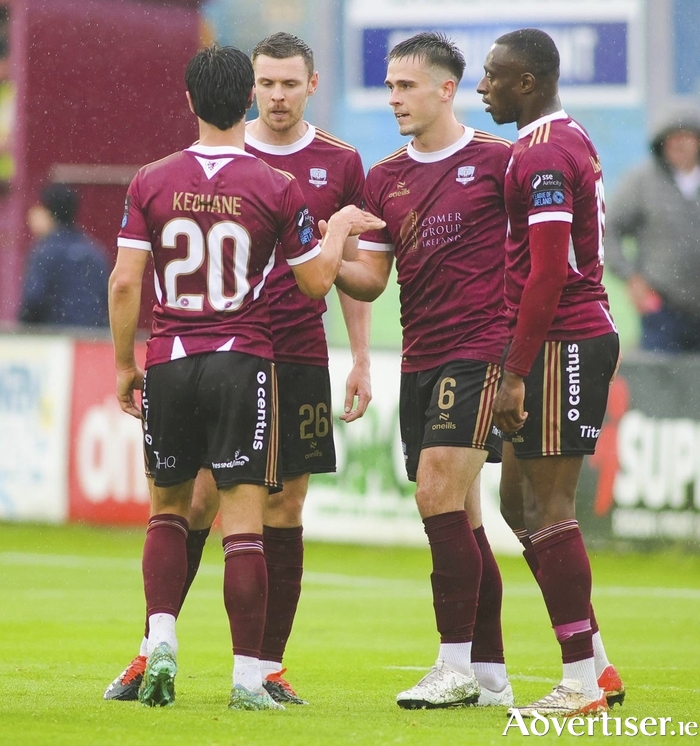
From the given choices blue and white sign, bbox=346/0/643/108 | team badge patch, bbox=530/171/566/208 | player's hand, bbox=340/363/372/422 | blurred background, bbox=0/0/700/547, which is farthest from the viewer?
blue and white sign, bbox=346/0/643/108

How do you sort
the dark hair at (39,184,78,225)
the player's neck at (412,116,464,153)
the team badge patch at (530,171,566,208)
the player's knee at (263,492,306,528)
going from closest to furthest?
the team badge patch at (530,171,566,208) → the player's neck at (412,116,464,153) → the player's knee at (263,492,306,528) → the dark hair at (39,184,78,225)

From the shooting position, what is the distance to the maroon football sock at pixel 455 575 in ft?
19.4

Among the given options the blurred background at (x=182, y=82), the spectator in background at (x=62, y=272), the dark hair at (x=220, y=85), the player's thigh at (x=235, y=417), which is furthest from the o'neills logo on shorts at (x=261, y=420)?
the spectator in background at (x=62, y=272)

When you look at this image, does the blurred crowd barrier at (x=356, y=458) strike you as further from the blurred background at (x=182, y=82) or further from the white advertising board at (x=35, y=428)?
the blurred background at (x=182, y=82)

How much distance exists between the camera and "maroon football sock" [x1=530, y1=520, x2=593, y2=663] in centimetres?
563

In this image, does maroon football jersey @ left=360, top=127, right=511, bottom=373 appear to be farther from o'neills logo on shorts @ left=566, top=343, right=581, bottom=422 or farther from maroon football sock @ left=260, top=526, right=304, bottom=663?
maroon football sock @ left=260, top=526, right=304, bottom=663

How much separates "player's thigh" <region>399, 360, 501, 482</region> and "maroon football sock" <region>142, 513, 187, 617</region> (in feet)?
3.07

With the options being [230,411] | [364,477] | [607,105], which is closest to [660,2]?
[607,105]

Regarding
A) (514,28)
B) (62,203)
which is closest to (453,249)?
(62,203)

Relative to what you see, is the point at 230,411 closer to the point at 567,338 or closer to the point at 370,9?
the point at 567,338

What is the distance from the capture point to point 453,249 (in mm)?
6137

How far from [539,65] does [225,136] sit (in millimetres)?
1117

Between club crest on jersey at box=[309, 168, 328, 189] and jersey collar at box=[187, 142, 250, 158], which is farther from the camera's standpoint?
club crest on jersey at box=[309, 168, 328, 189]

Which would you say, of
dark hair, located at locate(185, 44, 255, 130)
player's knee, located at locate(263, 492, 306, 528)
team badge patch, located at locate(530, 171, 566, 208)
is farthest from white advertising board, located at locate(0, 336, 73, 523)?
team badge patch, located at locate(530, 171, 566, 208)
